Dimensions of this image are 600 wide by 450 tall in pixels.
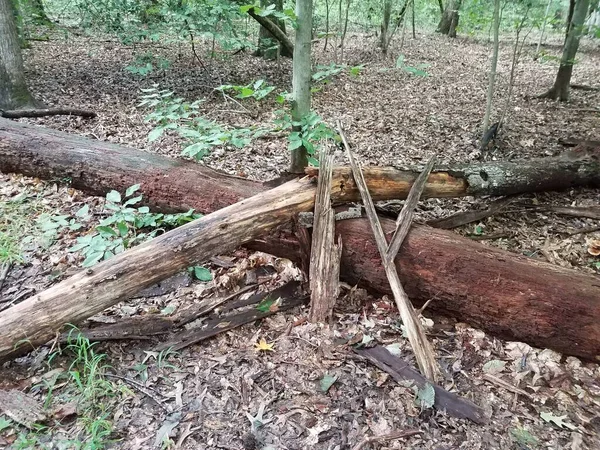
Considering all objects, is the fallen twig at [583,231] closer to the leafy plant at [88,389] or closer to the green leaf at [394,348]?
the green leaf at [394,348]

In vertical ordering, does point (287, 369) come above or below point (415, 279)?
below

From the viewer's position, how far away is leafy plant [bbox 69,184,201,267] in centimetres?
315

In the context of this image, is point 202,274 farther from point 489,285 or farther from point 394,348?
point 489,285

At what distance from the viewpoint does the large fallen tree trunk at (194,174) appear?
3621mm

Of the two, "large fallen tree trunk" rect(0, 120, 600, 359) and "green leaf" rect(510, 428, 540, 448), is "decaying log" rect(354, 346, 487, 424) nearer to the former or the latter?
"green leaf" rect(510, 428, 540, 448)

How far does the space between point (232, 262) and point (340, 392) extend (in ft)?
5.04

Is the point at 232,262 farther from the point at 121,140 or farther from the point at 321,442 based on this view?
the point at 121,140

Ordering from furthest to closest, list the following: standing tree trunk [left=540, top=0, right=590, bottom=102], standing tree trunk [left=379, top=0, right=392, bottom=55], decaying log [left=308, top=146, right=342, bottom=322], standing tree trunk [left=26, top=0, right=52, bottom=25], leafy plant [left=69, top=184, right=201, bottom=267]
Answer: standing tree trunk [left=379, top=0, right=392, bottom=55] → standing tree trunk [left=26, top=0, right=52, bottom=25] → standing tree trunk [left=540, top=0, right=590, bottom=102] → leafy plant [left=69, top=184, right=201, bottom=267] → decaying log [left=308, top=146, right=342, bottom=322]

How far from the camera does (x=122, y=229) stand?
3.31m

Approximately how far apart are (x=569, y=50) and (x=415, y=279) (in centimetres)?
679

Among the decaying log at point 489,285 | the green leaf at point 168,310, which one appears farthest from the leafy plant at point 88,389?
the decaying log at point 489,285

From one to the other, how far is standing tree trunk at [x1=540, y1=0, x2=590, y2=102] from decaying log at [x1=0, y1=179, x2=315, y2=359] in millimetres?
5956

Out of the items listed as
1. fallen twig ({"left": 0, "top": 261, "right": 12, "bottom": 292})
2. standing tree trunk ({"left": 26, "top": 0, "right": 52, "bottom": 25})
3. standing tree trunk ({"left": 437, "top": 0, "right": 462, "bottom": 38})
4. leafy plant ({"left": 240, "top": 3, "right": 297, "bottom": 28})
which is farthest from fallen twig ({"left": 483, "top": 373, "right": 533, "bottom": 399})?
standing tree trunk ({"left": 437, "top": 0, "right": 462, "bottom": 38})

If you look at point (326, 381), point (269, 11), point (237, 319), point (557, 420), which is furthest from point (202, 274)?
point (557, 420)
